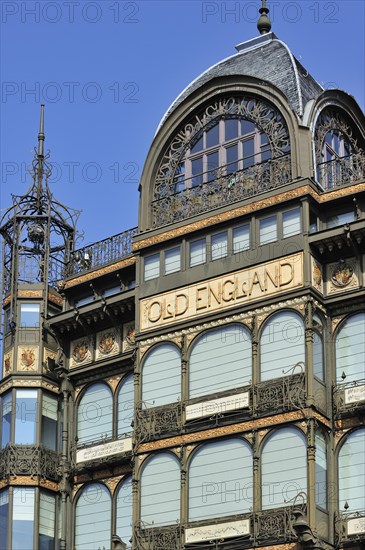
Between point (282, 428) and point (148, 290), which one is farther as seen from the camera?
point (148, 290)

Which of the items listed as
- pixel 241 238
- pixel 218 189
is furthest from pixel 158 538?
pixel 218 189

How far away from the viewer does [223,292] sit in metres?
45.8

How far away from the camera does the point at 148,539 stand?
1741 inches

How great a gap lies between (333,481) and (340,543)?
2.04 m

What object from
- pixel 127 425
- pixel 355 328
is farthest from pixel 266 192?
pixel 127 425

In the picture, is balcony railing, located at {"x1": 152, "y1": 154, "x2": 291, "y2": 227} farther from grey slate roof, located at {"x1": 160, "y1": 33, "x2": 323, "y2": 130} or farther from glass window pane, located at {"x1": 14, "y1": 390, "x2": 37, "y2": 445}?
glass window pane, located at {"x1": 14, "y1": 390, "x2": 37, "y2": 445}

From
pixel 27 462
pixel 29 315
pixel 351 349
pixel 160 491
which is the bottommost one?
pixel 160 491

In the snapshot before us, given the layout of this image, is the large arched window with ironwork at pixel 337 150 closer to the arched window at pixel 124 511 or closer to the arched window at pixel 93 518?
the arched window at pixel 124 511

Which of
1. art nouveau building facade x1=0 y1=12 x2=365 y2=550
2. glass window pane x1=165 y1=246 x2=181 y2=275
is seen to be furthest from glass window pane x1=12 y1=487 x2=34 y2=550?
glass window pane x1=165 y1=246 x2=181 y2=275

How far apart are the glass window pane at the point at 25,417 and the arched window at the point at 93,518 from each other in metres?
2.73

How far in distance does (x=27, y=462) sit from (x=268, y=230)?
11.8 meters

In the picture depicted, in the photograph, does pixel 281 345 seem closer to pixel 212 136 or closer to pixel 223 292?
pixel 223 292

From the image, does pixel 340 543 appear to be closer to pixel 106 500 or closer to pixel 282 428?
pixel 282 428

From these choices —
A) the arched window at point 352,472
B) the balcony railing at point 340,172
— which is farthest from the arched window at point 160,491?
the balcony railing at point 340,172
